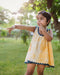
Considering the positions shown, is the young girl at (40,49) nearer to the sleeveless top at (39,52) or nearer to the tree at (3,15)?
the sleeveless top at (39,52)

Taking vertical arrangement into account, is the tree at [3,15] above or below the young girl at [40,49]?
above

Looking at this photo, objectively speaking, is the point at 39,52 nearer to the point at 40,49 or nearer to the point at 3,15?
the point at 40,49

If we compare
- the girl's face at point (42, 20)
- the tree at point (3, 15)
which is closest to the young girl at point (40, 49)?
the girl's face at point (42, 20)

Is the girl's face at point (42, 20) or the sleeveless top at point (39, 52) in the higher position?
the girl's face at point (42, 20)

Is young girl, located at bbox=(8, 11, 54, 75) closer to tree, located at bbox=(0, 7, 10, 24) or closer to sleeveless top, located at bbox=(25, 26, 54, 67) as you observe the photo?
sleeveless top, located at bbox=(25, 26, 54, 67)

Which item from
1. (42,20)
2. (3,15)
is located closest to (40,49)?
(42,20)

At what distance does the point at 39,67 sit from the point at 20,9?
2.11 meters

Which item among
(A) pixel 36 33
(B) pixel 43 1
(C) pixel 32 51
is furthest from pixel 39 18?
(B) pixel 43 1

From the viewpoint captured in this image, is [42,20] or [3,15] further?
[3,15]

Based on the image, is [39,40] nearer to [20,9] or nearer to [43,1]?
[43,1]

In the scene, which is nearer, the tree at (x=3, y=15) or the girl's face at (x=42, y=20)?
the girl's face at (x=42, y=20)

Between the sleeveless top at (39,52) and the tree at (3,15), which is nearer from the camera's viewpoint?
the sleeveless top at (39,52)

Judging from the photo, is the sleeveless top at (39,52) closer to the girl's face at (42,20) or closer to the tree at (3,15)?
the girl's face at (42,20)

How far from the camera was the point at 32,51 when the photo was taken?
97cm
